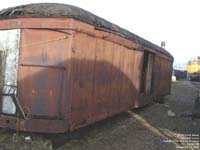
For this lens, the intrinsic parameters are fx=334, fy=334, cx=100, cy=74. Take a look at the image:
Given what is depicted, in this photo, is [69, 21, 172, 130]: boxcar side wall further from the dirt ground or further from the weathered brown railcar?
the dirt ground

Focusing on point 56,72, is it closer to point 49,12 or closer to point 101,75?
point 49,12

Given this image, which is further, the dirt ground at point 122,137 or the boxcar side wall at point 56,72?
the dirt ground at point 122,137

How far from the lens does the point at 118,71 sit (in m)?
9.59

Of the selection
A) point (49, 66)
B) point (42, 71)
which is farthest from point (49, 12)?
point (42, 71)

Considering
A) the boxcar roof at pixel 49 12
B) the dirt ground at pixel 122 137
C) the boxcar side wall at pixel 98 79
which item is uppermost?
the boxcar roof at pixel 49 12

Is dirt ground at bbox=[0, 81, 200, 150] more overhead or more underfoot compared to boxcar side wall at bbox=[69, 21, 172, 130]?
more underfoot

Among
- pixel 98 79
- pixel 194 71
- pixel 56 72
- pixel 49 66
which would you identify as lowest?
pixel 98 79

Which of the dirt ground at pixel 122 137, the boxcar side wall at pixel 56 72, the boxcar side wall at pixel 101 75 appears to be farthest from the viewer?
the dirt ground at pixel 122 137

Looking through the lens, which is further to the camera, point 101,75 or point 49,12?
point 101,75

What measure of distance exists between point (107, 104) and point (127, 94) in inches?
74.4

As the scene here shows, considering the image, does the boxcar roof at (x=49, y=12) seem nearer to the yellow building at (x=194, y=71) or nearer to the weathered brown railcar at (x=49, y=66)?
the weathered brown railcar at (x=49, y=66)

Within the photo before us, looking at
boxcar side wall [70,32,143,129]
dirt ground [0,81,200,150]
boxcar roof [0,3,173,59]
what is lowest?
dirt ground [0,81,200,150]

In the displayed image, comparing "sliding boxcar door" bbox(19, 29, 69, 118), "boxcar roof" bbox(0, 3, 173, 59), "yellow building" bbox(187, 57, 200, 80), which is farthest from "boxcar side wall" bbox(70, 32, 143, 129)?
"yellow building" bbox(187, 57, 200, 80)

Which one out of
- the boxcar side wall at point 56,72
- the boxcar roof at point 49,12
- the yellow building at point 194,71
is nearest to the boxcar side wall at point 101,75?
the boxcar side wall at point 56,72
